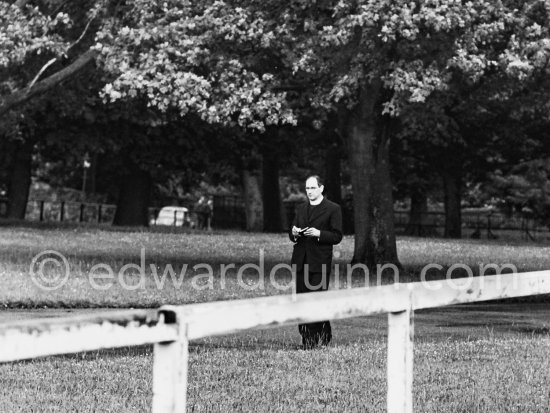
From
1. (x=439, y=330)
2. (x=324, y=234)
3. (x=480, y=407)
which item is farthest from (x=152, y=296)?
(x=480, y=407)

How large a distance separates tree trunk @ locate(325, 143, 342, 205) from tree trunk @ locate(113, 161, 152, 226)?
25.5 feet

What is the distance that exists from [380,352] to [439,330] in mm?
3424

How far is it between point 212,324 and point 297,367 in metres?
6.90

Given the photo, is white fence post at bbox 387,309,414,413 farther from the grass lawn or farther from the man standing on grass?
the man standing on grass

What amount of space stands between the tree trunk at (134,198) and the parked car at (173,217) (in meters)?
15.3

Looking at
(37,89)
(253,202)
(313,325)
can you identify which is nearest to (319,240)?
(313,325)

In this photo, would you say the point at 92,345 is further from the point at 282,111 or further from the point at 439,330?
the point at 282,111

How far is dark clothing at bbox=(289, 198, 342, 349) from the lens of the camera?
13.5 metres

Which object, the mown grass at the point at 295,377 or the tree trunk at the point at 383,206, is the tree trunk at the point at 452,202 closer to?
the tree trunk at the point at 383,206

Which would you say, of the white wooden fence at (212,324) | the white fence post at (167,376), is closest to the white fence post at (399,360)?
the white wooden fence at (212,324)

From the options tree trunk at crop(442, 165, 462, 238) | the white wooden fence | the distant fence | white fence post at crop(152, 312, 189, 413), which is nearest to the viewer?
the white wooden fence

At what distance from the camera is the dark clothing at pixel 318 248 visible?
531 inches

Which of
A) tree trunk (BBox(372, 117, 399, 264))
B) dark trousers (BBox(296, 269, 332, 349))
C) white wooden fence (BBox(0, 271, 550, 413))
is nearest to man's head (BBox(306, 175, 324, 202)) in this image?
dark trousers (BBox(296, 269, 332, 349))

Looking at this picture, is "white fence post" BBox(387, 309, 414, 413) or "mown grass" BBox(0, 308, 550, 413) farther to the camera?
"mown grass" BBox(0, 308, 550, 413)
